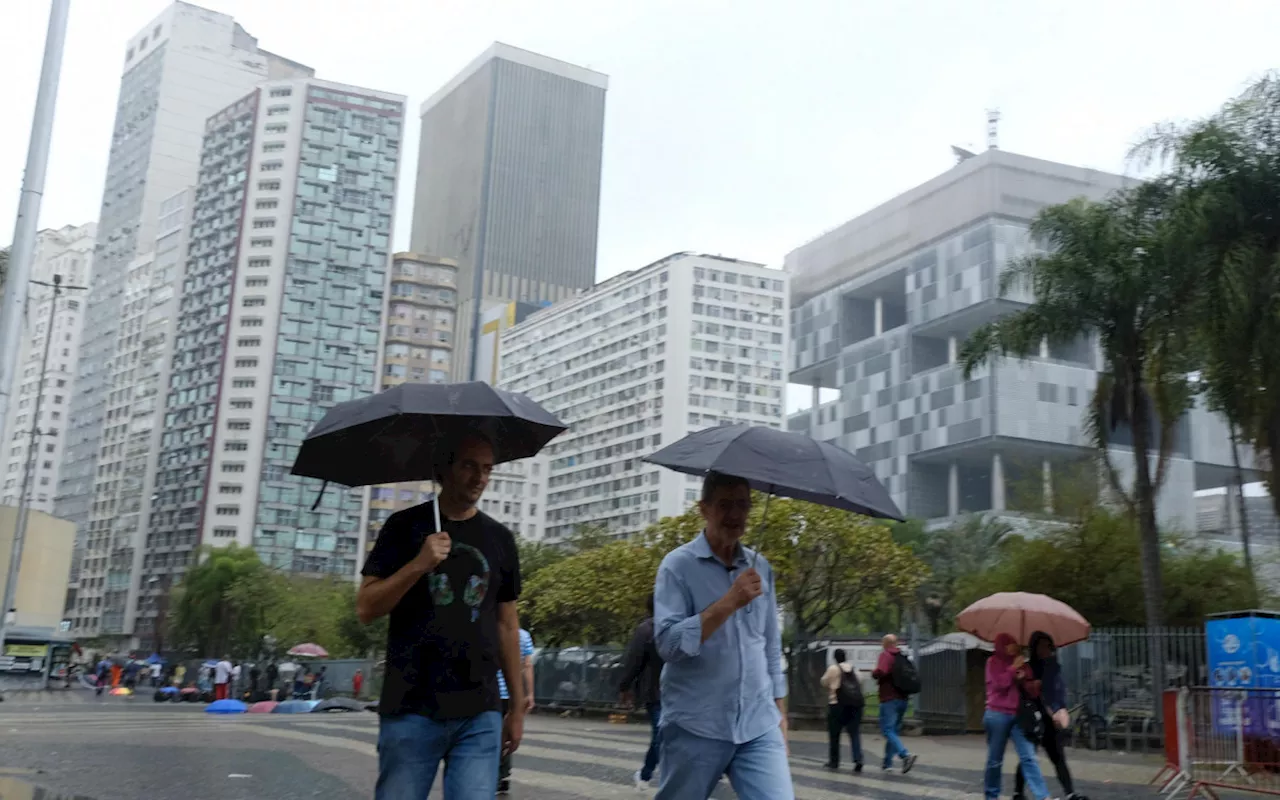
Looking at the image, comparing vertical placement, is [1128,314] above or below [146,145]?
below

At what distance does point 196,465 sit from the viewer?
11612cm

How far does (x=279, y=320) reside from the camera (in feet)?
383

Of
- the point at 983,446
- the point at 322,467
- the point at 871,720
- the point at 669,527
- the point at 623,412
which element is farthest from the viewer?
the point at 623,412

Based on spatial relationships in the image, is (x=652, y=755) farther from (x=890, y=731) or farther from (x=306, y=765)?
(x=890, y=731)

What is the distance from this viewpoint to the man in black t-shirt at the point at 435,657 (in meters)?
3.88

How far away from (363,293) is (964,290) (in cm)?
5637

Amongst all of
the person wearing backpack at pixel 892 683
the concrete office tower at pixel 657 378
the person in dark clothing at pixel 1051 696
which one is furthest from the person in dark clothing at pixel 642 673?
the concrete office tower at pixel 657 378

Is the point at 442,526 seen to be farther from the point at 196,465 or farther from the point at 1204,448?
the point at 196,465

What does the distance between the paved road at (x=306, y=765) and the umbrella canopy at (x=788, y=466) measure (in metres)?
5.89

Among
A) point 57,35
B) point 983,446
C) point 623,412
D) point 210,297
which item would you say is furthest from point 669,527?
point 623,412

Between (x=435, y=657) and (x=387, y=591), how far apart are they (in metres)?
0.25

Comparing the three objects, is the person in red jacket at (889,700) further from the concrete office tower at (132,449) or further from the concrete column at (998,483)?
the concrete office tower at (132,449)

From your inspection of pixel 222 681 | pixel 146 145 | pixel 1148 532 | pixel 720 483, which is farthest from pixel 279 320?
pixel 720 483

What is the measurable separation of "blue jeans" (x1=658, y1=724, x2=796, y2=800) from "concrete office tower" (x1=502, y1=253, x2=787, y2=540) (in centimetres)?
12783
